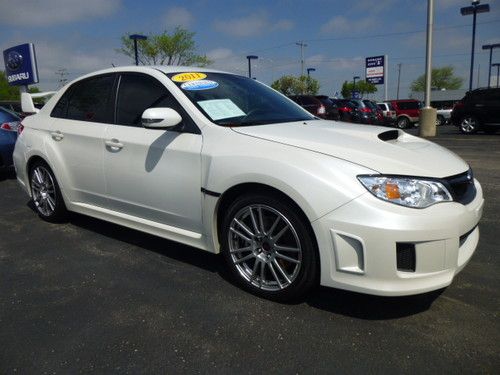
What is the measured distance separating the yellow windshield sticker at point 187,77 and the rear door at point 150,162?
0.45 feet

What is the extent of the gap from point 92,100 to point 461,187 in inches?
128

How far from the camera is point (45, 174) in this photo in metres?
4.69

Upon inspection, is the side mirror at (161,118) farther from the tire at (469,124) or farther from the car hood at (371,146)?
the tire at (469,124)

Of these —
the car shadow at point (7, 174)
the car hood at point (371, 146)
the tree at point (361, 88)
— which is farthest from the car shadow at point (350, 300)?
the tree at point (361, 88)

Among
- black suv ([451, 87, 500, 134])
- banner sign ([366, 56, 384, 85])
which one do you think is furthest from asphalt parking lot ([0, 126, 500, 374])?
banner sign ([366, 56, 384, 85])

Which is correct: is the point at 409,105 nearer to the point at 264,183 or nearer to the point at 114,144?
the point at 114,144

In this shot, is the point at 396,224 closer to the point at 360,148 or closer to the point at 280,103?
the point at 360,148

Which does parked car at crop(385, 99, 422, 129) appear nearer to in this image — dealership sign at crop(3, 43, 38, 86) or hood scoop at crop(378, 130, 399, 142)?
dealership sign at crop(3, 43, 38, 86)

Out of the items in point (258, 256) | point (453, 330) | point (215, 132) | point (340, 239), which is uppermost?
point (215, 132)

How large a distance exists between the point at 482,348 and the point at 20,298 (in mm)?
2895

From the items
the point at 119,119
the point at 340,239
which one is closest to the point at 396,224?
the point at 340,239

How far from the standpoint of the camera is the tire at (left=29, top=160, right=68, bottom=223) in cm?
456

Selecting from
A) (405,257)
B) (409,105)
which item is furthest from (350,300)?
(409,105)

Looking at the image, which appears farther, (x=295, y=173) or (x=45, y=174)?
(x=45, y=174)
